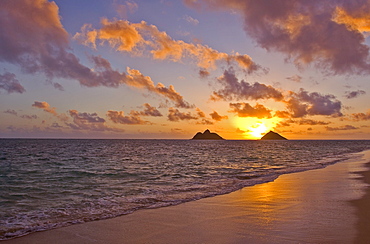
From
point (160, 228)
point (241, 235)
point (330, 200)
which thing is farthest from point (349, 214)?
point (160, 228)

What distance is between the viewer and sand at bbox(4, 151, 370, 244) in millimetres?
7887

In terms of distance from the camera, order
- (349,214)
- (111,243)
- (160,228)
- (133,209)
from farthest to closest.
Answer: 1. (133,209)
2. (349,214)
3. (160,228)
4. (111,243)

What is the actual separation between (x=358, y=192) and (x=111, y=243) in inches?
510

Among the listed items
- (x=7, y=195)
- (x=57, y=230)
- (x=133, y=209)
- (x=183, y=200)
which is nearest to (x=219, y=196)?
(x=183, y=200)

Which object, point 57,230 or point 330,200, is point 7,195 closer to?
point 57,230

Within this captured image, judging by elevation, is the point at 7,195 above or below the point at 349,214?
below

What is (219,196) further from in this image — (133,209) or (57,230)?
(57,230)

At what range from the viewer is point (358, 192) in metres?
14.5

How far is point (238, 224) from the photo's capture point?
9.18m

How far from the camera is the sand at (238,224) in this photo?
789 cm

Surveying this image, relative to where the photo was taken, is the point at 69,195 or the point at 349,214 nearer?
the point at 349,214

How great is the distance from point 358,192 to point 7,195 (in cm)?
1922

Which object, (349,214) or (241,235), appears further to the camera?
(349,214)

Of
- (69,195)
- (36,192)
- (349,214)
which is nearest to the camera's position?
(349,214)
